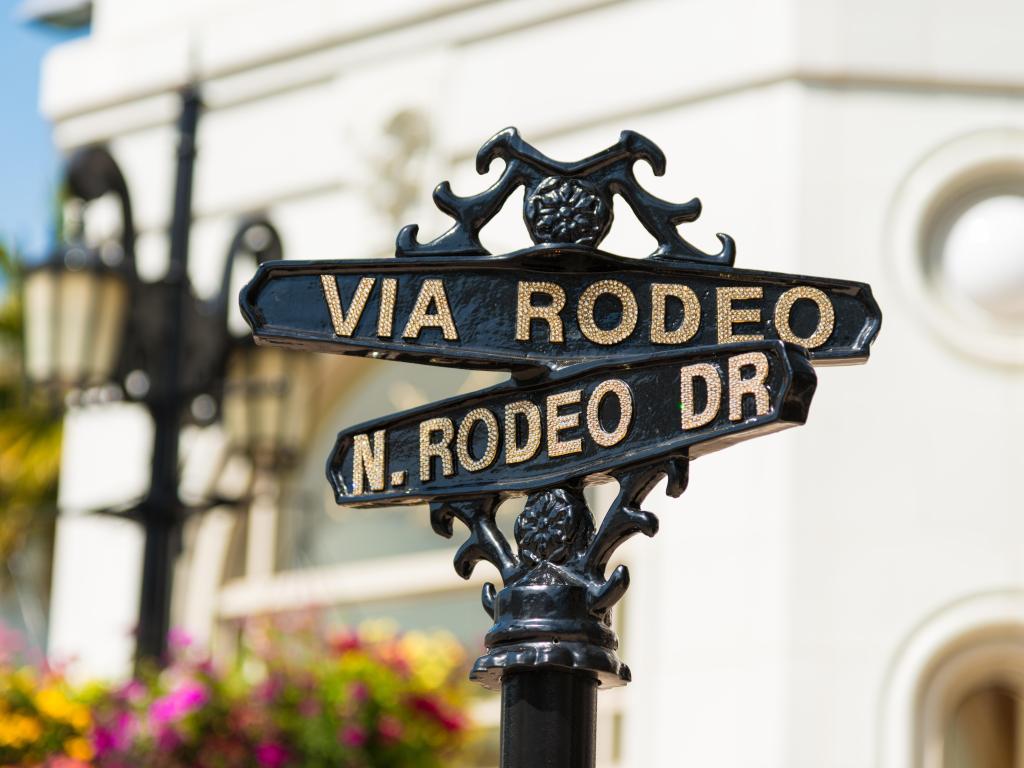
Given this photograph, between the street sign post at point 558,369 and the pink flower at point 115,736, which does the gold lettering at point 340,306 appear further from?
the pink flower at point 115,736

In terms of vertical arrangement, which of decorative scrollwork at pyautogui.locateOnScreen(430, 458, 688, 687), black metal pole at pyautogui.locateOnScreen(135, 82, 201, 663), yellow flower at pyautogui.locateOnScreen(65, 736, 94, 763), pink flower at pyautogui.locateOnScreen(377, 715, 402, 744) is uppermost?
black metal pole at pyautogui.locateOnScreen(135, 82, 201, 663)

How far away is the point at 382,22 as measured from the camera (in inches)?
383

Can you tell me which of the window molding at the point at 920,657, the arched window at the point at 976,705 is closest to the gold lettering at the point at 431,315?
the window molding at the point at 920,657

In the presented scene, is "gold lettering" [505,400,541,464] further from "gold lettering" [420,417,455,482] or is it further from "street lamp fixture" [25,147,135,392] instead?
"street lamp fixture" [25,147,135,392]

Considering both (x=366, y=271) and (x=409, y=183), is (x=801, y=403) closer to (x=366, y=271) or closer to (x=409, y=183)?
(x=366, y=271)

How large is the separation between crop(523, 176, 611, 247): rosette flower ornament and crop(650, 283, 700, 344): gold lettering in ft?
0.37

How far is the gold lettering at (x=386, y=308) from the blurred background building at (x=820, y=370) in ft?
15.1

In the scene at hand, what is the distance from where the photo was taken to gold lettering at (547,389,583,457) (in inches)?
101

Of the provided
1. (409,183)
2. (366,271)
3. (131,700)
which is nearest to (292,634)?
(131,700)

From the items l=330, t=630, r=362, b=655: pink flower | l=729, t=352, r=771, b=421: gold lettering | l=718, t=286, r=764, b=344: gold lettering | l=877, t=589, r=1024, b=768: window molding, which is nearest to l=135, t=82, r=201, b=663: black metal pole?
l=330, t=630, r=362, b=655: pink flower

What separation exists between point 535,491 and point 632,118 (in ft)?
21.2

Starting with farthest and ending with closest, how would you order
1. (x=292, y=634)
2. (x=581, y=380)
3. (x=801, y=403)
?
(x=292, y=634) < (x=581, y=380) < (x=801, y=403)

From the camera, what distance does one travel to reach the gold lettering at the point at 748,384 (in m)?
2.43

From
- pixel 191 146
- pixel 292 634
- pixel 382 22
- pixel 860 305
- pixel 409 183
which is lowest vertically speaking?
pixel 860 305
